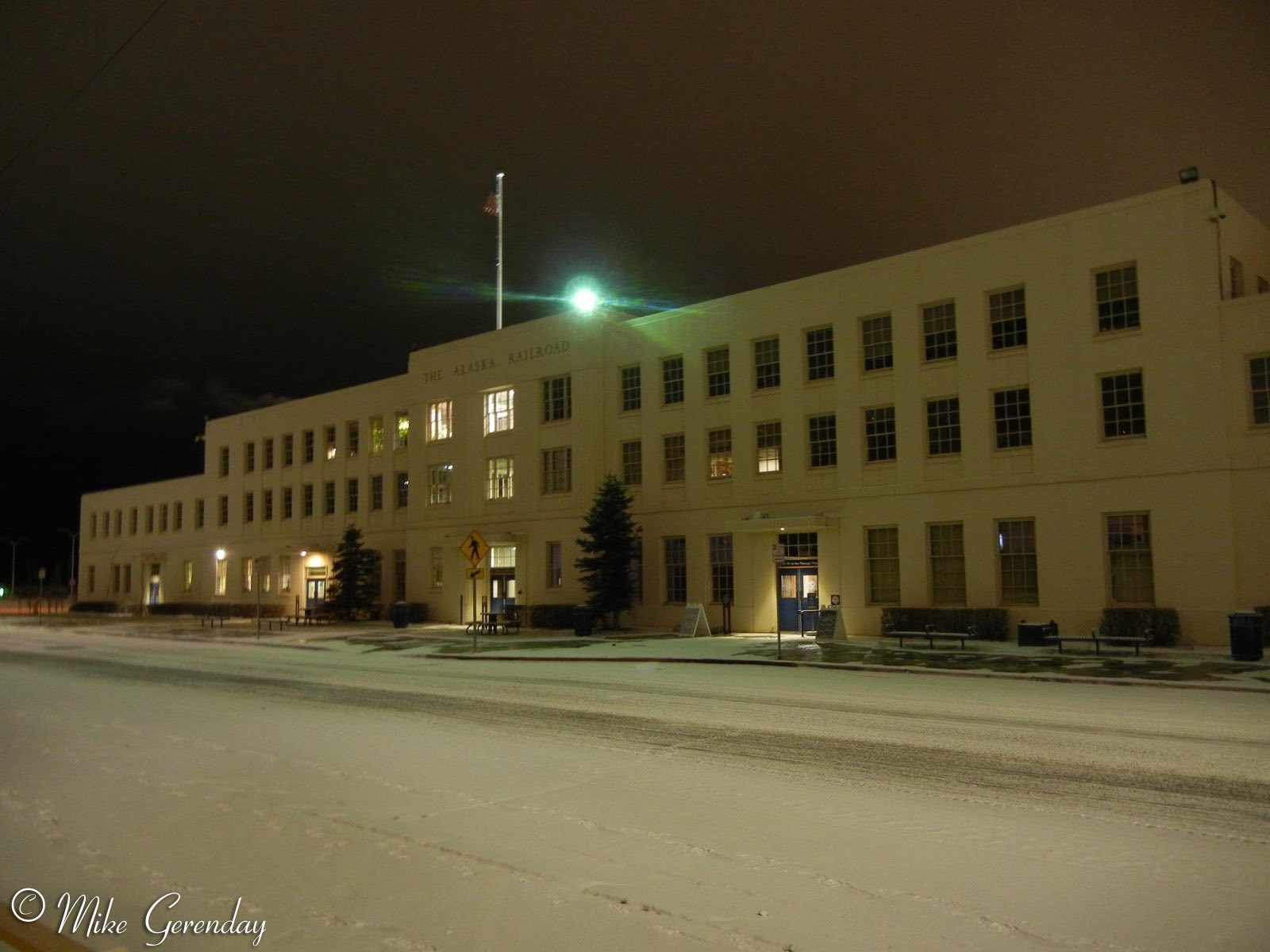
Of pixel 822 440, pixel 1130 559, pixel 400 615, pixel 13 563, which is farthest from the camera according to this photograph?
pixel 13 563

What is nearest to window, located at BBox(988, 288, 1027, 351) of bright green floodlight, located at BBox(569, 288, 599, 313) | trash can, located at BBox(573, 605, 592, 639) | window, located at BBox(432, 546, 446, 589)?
bright green floodlight, located at BBox(569, 288, 599, 313)

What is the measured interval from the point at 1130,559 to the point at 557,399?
21.3 meters

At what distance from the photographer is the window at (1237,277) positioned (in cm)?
2428

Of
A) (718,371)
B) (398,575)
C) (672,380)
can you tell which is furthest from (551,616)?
→ (398,575)

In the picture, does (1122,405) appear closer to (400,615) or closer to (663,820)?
(663,820)

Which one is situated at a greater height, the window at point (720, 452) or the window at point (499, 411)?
the window at point (499, 411)

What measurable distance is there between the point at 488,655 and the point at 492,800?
17.0 m

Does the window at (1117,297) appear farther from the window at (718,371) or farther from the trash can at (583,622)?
the trash can at (583,622)

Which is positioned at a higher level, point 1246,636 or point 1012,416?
point 1012,416

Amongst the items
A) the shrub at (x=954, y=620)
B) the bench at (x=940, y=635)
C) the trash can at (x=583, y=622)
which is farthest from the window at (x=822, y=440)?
the trash can at (x=583, y=622)

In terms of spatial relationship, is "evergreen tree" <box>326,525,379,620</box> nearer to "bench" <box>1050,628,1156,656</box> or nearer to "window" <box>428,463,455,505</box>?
"window" <box>428,463,455,505</box>

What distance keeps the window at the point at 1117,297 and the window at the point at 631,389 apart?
622 inches

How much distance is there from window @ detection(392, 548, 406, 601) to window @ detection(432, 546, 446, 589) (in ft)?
10.2

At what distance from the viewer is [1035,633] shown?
2314 centimetres
